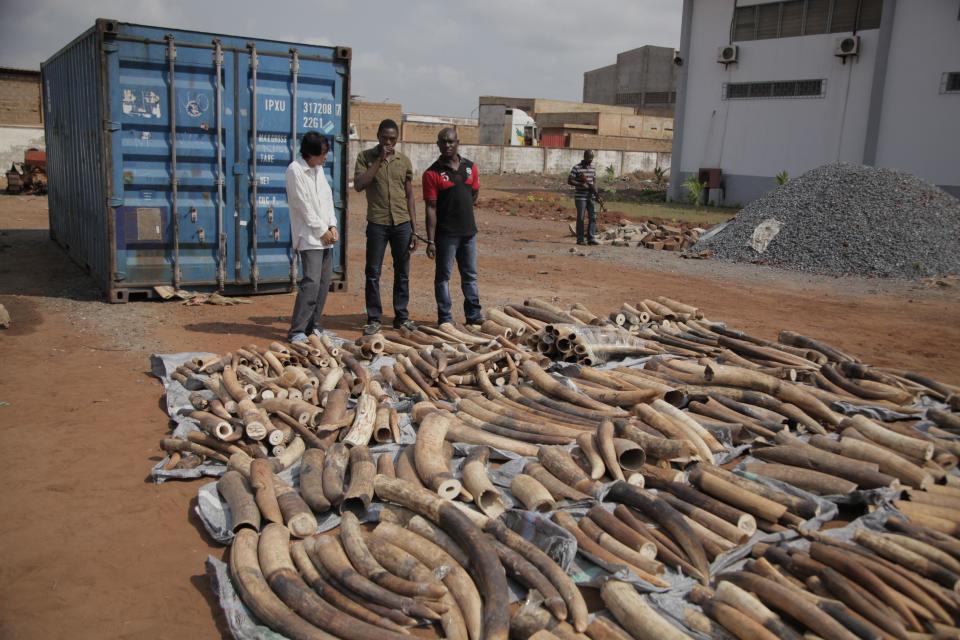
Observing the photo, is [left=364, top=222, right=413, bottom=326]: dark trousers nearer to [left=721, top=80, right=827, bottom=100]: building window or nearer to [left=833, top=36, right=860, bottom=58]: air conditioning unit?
[left=833, top=36, right=860, bottom=58]: air conditioning unit

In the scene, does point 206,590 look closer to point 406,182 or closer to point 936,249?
point 406,182

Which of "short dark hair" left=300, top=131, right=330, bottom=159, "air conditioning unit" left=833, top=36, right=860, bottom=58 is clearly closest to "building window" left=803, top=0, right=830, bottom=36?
"air conditioning unit" left=833, top=36, right=860, bottom=58

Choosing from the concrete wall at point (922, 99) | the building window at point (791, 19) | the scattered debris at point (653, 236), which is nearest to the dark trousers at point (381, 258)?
the scattered debris at point (653, 236)

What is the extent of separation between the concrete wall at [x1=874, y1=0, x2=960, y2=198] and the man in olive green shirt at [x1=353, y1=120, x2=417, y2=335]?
19.2m

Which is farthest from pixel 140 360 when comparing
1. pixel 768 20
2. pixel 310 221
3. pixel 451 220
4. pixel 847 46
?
pixel 768 20

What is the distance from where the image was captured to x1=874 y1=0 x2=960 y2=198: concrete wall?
69.7 ft

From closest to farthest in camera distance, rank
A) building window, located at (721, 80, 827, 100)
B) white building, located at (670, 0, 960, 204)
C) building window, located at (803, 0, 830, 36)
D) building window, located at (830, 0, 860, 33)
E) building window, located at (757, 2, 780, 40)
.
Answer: white building, located at (670, 0, 960, 204)
building window, located at (830, 0, 860, 33)
building window, located at (803, 0, 830, 36)
building window, located at (721, 80, 827, 100)
building window, located at (757, 2, 780, 40)

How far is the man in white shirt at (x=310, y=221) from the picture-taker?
23.3 ft

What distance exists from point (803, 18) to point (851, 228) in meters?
13.3

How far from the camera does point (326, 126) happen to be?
9531 mm

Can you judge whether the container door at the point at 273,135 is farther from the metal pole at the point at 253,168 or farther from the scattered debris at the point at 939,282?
the scattered debris at the point at 939,282

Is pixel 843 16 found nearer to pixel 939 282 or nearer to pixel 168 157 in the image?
pixel 939 282

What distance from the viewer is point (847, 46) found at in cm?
2341

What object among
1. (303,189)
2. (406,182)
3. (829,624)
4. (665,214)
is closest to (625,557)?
(829,624)
